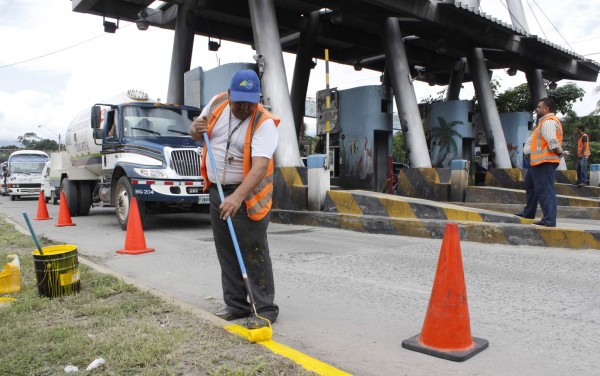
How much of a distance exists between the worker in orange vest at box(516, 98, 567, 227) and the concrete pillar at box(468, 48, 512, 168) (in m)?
11.2

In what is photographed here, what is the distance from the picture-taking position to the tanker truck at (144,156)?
9250 millimetres

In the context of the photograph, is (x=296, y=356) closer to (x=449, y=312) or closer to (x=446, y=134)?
(x=449, y=312)

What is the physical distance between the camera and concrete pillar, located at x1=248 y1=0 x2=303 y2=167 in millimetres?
11625

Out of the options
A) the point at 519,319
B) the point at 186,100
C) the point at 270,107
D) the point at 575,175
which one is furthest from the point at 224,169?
the point at 575,175

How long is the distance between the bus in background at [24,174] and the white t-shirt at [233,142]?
80.9 ft

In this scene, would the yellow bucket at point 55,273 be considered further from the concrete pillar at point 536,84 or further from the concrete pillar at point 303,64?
the concrete pillar at point 536,84

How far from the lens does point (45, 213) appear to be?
13008 mm

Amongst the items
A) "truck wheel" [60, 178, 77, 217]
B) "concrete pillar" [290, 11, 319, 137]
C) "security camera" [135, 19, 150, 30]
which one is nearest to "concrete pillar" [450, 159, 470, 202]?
"concrete pillar" [290, 11, 319, 137]

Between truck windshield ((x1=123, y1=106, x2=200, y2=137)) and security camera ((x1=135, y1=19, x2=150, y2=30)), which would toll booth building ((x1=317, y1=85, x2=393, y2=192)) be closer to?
truck windshield ((x1=123, y1=106, x2=200, y2=137))

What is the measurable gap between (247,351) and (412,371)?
1.01 m

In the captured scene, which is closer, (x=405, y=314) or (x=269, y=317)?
(x=269, y=317)

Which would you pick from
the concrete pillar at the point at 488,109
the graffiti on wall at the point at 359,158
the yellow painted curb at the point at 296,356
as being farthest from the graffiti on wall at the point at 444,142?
the yellow painted curb at the point at 296,356

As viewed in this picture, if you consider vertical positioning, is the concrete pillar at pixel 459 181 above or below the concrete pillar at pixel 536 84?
below

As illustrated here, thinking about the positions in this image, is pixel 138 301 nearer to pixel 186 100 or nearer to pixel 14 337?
pixel 14 337
